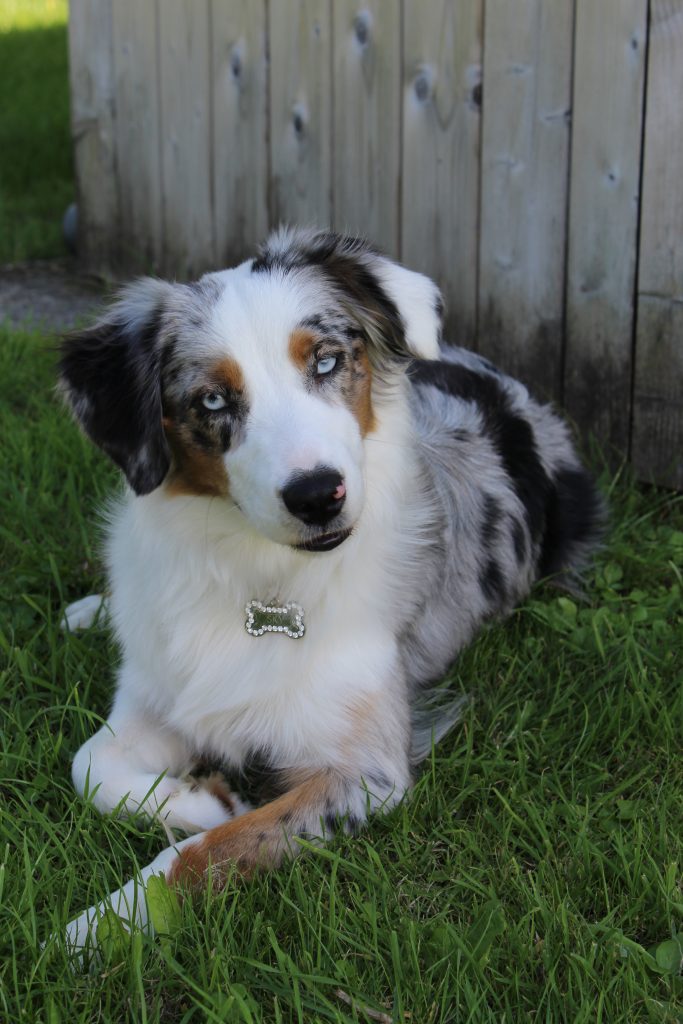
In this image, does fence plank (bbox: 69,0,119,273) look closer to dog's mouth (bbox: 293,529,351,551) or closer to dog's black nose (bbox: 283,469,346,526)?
dog's mouth (bbox: 293,529,351,551)

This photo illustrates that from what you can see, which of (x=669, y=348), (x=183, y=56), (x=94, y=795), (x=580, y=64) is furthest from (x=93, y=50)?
(x=94, y=795)

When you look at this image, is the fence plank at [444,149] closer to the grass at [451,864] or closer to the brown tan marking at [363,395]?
the grass at [451,864]

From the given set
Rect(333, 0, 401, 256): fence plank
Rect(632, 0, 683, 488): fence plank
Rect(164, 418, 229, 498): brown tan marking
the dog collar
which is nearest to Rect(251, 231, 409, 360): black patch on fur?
Rect(164, 418, 229, 498): brown tan marking

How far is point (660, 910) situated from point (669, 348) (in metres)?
2.42

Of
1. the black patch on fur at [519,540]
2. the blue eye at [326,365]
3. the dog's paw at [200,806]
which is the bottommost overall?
the dog's paw at [200,806]

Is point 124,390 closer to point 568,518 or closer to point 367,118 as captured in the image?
point 568,518

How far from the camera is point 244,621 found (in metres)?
3.22

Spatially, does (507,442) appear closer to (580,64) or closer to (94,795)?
(580,64)

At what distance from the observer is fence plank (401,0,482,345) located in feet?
16.1

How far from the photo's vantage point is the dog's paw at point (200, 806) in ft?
9.99

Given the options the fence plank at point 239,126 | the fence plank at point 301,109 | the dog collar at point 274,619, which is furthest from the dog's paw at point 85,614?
the fence plank at point 239,126

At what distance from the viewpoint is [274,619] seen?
321 centimetres

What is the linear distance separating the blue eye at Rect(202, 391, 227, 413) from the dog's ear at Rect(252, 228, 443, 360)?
446 mm

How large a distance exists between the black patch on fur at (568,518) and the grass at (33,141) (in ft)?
14.9
